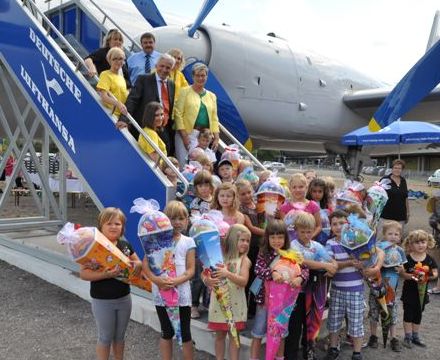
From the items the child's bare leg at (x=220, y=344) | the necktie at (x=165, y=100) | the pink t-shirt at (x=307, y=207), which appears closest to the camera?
the child's bare leg at (x=220, y=344)

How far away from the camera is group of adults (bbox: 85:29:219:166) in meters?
4.91

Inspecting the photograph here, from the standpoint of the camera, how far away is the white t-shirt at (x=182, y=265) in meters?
3.23

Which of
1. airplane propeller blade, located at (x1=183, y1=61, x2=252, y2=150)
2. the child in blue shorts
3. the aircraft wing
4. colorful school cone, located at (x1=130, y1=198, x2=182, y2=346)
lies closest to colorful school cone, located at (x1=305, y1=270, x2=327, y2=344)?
the child in blue shorts

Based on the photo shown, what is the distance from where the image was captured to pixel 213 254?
3.17m

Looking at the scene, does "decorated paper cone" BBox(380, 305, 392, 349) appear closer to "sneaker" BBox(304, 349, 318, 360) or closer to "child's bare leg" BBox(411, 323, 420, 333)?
"child's bare leg" BBox(411, 323, 420, 333)

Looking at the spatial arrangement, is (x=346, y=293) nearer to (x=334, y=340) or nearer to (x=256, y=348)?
(x=334, y=340)

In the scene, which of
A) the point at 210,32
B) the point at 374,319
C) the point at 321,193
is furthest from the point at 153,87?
the point at 210,32

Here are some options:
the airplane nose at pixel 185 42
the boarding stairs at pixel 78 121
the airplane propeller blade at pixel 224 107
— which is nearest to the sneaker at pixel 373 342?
the boarding stairs at pixel 78 121

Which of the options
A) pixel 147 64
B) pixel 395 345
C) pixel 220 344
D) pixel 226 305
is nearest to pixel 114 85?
pixel 147 64

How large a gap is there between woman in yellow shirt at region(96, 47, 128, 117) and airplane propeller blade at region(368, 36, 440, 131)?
2960 mm

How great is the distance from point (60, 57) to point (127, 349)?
3.41 meters

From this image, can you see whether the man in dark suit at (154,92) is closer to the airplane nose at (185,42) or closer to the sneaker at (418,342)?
the sneaker at (418,342)

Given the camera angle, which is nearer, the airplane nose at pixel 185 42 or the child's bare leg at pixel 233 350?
the child's bare leg at pixel 233 350

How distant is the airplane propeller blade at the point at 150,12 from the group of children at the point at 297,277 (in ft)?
20.7
